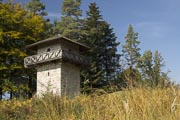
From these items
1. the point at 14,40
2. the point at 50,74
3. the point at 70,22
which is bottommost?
the point at 50,74

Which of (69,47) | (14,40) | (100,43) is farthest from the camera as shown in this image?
(100,43)

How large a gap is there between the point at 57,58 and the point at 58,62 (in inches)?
33.5

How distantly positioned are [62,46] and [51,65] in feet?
5.59

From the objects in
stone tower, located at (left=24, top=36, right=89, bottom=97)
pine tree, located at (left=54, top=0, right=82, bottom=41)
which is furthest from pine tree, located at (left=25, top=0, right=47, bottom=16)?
stone tower, located at (left=24, top=36, right=89, bottom=97)

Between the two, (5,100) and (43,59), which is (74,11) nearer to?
(43,59)

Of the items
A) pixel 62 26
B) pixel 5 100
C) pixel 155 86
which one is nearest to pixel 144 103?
pixel 155 86

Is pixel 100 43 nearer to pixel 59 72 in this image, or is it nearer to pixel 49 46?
pixel 49 46

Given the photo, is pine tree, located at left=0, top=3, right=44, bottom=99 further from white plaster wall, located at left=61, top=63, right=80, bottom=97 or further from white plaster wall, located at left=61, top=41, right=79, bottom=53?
white plaster wall, located at left=61, top=41, right=79, bottom=53

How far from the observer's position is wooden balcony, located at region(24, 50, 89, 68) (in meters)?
23.8

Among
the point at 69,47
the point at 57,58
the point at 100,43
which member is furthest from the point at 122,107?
the point at 100,43

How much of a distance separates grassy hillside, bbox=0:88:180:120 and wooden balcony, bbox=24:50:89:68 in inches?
669

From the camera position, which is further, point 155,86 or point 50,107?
point 50,107

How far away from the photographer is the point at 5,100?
9.38m

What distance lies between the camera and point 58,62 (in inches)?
965
